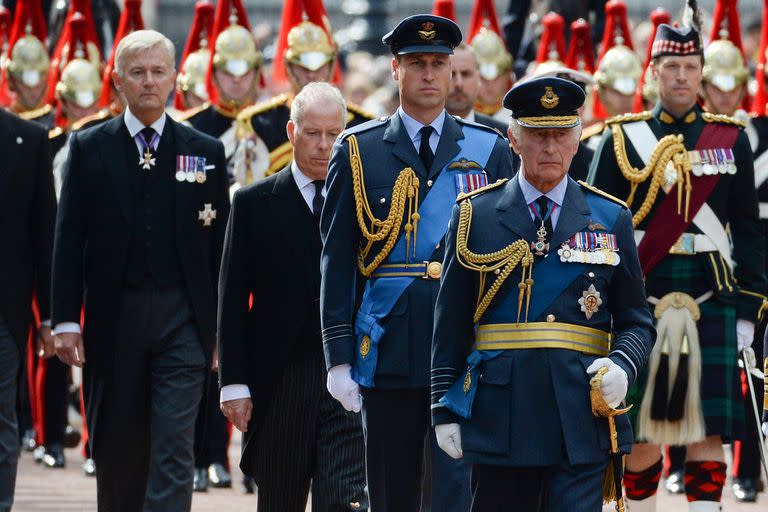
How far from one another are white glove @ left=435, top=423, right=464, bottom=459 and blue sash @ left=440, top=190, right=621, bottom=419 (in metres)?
0.05

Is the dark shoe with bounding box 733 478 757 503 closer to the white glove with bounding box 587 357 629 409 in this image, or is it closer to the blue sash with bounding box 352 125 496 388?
the blue sash with bounding box 352 125 496 388

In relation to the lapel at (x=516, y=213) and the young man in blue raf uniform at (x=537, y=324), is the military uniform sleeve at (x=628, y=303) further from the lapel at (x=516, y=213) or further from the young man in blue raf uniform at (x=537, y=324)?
the lapel at (x=516, y=213)

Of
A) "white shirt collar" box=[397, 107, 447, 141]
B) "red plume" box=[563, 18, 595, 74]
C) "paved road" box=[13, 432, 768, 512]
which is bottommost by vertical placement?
"paved road" box=[13, 432, 768, 512]

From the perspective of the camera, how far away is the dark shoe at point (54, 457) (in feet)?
40.2

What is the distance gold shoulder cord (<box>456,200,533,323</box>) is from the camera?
6.68 m

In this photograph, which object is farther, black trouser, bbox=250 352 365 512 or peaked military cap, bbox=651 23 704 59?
peaked military cap, bbox=651 23 704 59

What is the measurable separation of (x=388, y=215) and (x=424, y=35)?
2.08 feet

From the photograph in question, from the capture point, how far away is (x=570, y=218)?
6.75 m

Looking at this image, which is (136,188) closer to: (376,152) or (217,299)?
(217,299)

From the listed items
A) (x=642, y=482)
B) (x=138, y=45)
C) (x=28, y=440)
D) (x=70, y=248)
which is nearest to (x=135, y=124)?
(x=138, y=45)

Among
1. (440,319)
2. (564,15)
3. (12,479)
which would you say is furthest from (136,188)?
(564,15)

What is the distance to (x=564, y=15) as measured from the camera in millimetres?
15797

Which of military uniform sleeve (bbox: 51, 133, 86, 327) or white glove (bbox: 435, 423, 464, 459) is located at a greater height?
military uniform sleeve (bbox: 51, 133, 86, 327)

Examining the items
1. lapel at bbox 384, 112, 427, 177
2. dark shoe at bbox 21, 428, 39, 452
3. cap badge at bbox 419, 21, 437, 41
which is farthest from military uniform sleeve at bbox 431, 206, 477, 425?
dark shoe at bbox 21, 428, 39, 452
